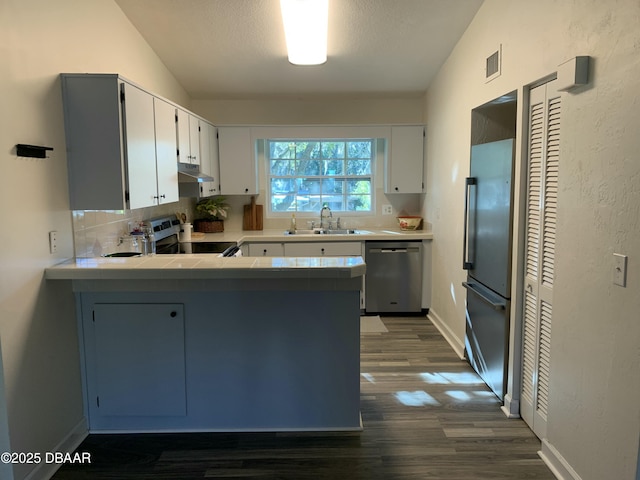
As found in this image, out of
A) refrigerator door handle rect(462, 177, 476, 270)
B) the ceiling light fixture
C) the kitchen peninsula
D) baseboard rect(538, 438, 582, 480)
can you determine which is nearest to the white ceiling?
the ceiling light fixture

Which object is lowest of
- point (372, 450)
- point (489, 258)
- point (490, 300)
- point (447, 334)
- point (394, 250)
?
point (372, 450)

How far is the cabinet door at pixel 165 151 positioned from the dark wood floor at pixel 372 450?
5.35ft

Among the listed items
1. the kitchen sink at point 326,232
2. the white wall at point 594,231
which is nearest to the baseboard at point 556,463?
the white wall at point 594,231

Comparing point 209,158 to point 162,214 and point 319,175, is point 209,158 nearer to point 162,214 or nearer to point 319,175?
point 162,214

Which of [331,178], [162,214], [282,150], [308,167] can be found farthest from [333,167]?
[162,214]

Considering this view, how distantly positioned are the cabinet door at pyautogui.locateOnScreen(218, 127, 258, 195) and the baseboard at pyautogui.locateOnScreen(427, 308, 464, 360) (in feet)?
7.82

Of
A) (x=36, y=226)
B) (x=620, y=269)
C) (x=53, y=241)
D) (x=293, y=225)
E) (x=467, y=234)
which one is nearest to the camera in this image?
(x=620, y=269)

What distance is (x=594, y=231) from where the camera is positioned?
1.90 m

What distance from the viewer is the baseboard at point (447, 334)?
3.72 metres

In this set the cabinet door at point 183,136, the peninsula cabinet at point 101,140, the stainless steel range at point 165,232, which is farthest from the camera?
the stainless steel range at point 165,232

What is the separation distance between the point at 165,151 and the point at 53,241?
114cm

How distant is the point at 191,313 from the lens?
98.0 inches

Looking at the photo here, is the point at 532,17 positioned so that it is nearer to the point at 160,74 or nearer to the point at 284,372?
the point at 284,372

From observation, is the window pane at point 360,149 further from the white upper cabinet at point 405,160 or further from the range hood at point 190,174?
the range hood at point 190,174
